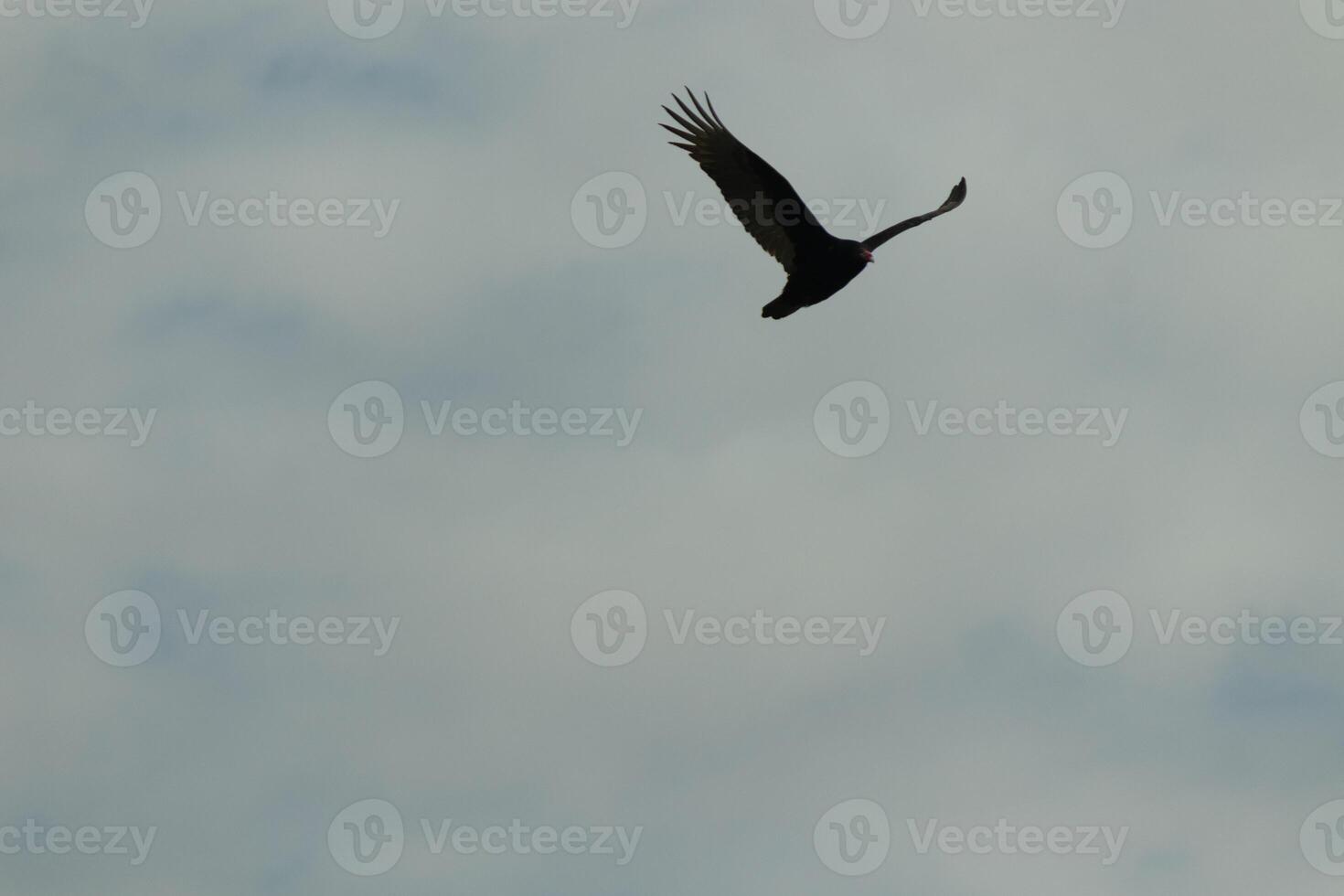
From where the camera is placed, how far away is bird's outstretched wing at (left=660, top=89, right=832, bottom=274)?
5522cm

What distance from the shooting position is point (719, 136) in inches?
2173

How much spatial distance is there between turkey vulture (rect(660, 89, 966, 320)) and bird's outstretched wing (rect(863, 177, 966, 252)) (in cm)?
2

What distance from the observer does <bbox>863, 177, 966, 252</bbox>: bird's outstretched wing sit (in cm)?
5788

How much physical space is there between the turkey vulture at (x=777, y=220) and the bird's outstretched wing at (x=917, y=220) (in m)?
0.02

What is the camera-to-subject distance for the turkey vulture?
5531cm

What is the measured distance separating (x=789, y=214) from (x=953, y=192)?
645 centimetres

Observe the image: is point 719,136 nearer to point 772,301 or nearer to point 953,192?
point 772,301

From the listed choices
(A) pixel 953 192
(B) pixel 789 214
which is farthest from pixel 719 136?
(A) pixel 953 192

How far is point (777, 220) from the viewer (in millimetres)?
56500

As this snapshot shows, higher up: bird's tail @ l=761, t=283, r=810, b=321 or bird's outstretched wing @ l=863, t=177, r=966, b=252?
bird's outstretched wing @ l=863, t=177, r=966, b=252

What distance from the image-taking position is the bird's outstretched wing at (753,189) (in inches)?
2174

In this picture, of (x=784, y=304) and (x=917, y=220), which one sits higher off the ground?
(x=917, y=220)

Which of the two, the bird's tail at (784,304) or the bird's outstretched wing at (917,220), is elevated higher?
the bird's outstretched wing at (917,220)

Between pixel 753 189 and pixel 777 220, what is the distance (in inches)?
34.7
